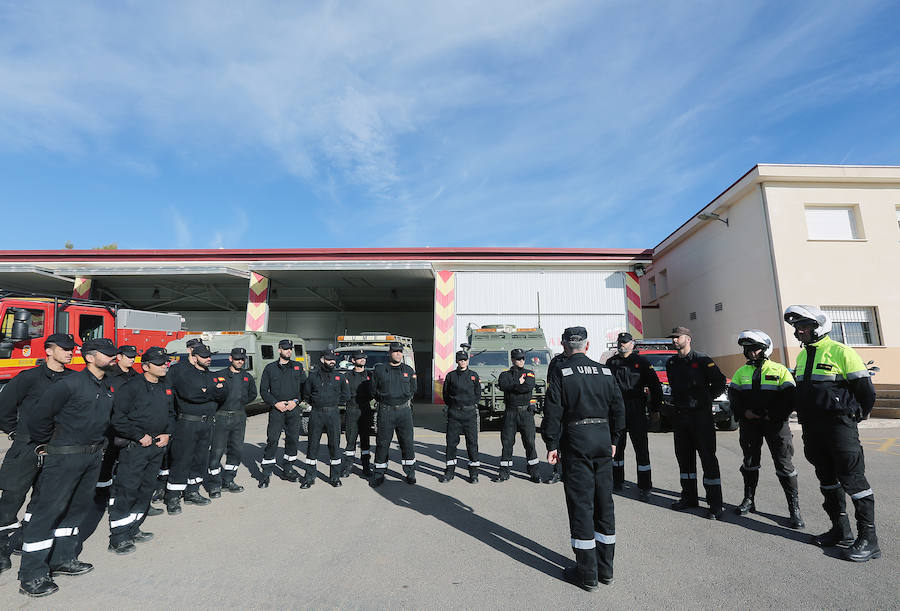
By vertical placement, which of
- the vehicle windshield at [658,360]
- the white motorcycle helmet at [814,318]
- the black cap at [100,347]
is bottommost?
the vehicle windshield at [658,360]

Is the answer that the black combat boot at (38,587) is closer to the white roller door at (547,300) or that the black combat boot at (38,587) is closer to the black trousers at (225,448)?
the black trousers at (225,448)

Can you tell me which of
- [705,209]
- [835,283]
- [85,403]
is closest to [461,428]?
[85,403]

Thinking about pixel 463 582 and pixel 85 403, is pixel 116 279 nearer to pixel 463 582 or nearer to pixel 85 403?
pixel 85 403

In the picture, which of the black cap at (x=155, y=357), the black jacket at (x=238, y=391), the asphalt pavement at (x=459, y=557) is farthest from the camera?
the black jacket at (x=238, y=391)

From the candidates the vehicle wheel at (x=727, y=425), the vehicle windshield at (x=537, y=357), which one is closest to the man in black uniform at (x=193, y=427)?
the vehicle windshield at (x=537, y=357)

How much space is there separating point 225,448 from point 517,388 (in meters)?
4.02

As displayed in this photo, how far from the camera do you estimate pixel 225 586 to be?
10.3 ft

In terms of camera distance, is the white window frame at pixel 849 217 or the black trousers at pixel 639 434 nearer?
the black trousers at pixel 639 434

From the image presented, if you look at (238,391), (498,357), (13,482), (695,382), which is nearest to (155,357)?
(13,482)

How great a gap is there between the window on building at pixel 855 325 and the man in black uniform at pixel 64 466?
15.7 metres

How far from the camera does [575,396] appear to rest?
3.48 m

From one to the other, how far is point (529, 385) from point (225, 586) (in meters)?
4.26

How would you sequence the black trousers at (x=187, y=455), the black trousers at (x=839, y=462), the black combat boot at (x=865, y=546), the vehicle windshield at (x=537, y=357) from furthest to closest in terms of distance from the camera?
the vehicle windshield at (x=537, y=357)
the black trousers at (x=187, y=455)
the black trousers at (x=839, y=462)
the black combat boot at (x=865, y=546)

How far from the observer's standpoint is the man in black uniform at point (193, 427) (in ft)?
16.0
